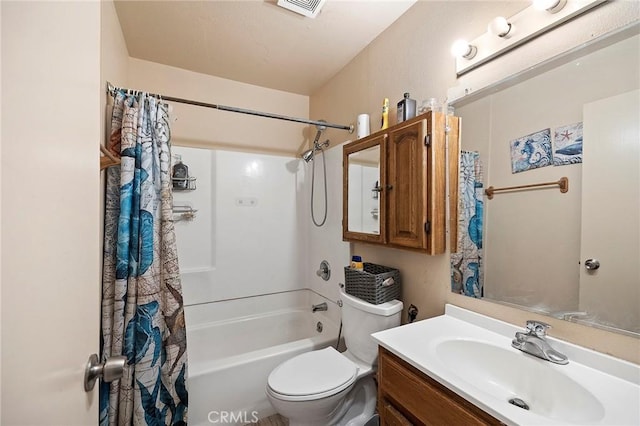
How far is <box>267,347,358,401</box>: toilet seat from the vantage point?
4.15 ft

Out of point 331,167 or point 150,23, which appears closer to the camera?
point 150,23

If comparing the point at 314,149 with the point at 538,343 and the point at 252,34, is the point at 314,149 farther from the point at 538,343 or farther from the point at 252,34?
the point at 538,343

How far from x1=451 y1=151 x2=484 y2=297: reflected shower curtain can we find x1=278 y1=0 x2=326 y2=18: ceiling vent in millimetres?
1168

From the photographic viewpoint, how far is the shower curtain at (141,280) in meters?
1.39

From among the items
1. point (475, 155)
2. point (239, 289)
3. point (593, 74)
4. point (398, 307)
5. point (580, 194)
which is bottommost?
point (239, 289)

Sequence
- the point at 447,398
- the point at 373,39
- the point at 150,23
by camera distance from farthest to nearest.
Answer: the point at 373,39 < the point at 150,23 < the point at 447,398

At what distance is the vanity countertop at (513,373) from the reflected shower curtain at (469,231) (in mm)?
142

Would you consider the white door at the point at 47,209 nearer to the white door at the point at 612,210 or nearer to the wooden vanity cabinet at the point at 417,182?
the wooden vanity cabinet at the point at 417,182

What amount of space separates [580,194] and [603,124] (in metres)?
0.23

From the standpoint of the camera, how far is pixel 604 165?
0.87 meters

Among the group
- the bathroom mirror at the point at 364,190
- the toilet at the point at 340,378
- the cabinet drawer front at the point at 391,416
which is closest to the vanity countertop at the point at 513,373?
the cabinet drawer front at the point at 391,416

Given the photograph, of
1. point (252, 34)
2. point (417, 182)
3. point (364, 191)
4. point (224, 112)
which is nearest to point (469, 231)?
point (417, 182)

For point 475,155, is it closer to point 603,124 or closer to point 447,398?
point 603,124

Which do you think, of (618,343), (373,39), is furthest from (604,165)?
(373,39)
